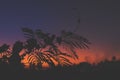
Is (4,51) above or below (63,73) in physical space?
above

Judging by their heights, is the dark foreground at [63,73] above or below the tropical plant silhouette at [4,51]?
below

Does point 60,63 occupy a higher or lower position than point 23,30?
lower

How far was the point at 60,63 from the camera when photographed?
389 cm

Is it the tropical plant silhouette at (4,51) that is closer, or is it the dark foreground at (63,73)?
the dark foreground at (63,73)

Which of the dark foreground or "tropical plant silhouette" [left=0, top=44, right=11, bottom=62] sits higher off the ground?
"tropical plant silhouette" [left=0, top=44, right=11, bottom=62]

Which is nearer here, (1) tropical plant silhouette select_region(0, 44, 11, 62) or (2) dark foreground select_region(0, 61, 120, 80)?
(2) dark foreground select_region(0, 61, 120, 80)

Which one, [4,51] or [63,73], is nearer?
[63,73]

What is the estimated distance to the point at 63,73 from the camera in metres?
3.92

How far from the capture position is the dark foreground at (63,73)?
3902 millimetres

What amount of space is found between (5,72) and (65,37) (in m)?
0.61

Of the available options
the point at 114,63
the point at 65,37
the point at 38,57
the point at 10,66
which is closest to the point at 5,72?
the point at 10,66

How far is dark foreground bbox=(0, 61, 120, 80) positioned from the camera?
12.8 ft

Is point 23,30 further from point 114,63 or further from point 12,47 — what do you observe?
point 114,63

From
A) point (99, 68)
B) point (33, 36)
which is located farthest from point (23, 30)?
point (99, 68)
